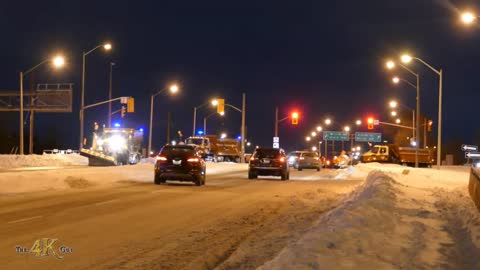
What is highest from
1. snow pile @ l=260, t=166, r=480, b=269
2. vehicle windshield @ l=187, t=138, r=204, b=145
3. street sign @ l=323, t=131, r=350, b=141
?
street sign @ l=323, t=131, r=350, b=141

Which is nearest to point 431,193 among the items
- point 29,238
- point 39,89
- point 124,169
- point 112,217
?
point 112,217

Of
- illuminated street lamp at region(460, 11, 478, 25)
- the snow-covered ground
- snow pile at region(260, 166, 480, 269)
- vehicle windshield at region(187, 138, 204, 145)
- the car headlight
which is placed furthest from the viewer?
vehicle windshield at region(187, 138, 204, 145)

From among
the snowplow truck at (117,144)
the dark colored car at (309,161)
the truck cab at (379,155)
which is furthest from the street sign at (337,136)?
the snowplow truck at (117,144)

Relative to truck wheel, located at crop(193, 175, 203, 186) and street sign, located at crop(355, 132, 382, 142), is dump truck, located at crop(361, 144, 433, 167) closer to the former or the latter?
truck wheel, located at crop(193, 175, 203, 186)

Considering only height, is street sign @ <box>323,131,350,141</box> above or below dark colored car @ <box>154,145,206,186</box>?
above

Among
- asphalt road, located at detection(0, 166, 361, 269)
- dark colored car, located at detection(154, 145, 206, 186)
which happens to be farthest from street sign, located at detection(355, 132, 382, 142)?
asphalt road, located at detection(0, 166, 361, 269)

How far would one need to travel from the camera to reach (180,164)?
27578mm

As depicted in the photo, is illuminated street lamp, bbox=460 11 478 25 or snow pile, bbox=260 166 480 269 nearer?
snow pile, bbox=260 166 480 269

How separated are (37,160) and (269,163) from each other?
1061 inches

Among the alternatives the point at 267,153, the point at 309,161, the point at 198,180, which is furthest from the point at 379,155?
the point at 198,180

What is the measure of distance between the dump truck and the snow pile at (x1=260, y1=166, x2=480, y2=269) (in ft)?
171

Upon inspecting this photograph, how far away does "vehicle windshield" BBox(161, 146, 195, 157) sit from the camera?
1091 inches

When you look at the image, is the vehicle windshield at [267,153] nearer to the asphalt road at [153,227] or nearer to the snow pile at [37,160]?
the asphalt road at [153,227]

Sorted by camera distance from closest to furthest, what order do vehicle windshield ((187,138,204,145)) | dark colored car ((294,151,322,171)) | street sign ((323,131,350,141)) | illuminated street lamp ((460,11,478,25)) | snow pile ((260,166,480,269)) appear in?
snow pile ((260,166,480,269))
illuminated street lamp ((460,11,478,25))
dark colored car ((294,151,322,171))
vehicle windshield ((187,138,204,145))
street sign ((323,131,350,141))
